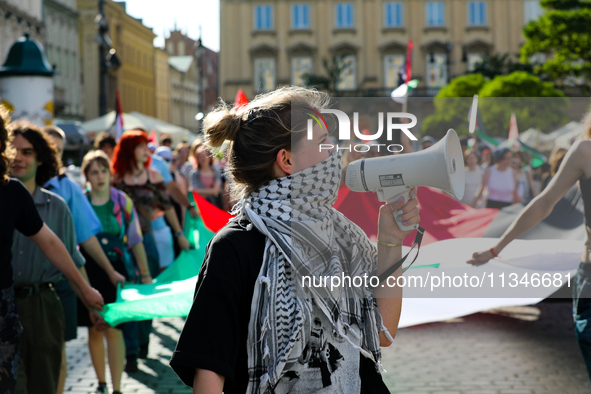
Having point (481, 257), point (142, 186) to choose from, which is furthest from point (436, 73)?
point (481, 257)

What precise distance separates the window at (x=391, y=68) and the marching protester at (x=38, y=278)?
192ft

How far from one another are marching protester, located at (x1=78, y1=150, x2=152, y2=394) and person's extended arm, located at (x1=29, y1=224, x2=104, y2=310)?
4.83 feet

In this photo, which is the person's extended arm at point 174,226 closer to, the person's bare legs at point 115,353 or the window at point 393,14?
the person's bare legs at point 115,353

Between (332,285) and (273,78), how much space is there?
6138 centimetres

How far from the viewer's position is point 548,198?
3205 millimetres

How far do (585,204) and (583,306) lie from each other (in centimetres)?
45

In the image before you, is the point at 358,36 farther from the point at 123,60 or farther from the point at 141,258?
the point at 141,258

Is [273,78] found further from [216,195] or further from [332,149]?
[332,149]

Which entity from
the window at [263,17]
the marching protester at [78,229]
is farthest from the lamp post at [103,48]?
the window at [263,17]

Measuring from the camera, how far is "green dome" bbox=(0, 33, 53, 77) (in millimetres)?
11719

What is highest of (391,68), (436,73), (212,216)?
(391,68)

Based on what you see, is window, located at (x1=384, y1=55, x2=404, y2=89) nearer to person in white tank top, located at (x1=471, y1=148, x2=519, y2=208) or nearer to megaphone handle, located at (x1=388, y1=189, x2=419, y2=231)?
person in white tank top, located at (x1=471, y1=148, x2=519, y2=208)

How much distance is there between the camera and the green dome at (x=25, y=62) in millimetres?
11719

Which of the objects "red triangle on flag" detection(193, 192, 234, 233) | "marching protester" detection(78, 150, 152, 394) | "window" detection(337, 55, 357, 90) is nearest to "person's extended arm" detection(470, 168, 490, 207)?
"red triangle on flag" detection(193, 192, 234, 233)
